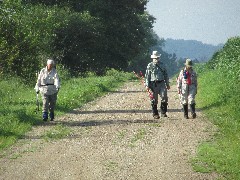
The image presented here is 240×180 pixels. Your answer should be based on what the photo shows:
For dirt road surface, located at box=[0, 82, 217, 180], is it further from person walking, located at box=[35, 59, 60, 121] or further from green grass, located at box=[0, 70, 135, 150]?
person walking, located at box=[35, 59, 60, 121]

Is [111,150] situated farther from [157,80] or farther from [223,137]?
[157,80]

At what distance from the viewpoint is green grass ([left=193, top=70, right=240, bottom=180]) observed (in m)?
7.87

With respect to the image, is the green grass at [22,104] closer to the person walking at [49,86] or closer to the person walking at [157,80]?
the person walking at [49,86]

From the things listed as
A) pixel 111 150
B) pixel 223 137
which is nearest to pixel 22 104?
pixel 111 150

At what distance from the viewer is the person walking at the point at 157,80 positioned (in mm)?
14156

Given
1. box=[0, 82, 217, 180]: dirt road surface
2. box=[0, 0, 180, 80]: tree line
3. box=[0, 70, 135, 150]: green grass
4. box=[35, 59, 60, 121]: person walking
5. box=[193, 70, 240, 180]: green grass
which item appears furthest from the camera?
box=[0, 0, 180, 80]: tree line

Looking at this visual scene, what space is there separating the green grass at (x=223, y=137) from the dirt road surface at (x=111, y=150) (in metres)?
0.26

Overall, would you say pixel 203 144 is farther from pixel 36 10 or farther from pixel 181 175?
pixel 36 10

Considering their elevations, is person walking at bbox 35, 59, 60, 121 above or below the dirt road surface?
above

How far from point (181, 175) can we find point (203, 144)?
2476mm

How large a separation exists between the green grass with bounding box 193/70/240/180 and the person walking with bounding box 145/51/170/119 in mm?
1554

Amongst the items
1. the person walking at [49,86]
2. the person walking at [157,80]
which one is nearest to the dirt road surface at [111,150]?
the person walking at [157,80]

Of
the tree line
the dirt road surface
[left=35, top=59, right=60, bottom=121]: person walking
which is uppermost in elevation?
the tree line

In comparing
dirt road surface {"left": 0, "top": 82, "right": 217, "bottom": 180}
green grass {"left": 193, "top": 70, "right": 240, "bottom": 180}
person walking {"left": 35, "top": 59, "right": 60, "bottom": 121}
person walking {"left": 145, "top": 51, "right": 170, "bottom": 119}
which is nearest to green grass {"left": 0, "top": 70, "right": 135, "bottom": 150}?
dirt road surface {"left": 0, "top": 82, "right": 217, "bottom": 180}
